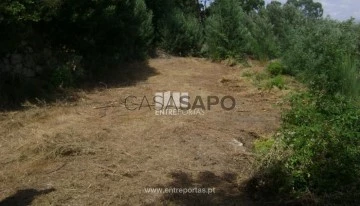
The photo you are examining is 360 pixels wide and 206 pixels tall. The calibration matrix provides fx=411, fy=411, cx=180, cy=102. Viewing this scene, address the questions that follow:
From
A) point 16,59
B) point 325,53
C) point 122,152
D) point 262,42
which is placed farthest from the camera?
point 262,42

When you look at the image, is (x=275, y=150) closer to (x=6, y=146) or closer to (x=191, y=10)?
(x=6, y=146)

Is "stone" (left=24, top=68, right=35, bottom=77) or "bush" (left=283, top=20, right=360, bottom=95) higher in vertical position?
"bush" (left=283, top=20, right=360, bottom=95)

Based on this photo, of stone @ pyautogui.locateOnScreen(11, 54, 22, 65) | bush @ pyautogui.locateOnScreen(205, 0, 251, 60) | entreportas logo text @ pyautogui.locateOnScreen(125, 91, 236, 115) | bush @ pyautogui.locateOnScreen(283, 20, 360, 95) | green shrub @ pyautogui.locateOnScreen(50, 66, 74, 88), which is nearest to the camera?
entreportas logo text @ pyautogui.locateOnScreen(125, 91, 236, 115)

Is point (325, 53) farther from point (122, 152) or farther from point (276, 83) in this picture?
point (122, 152)

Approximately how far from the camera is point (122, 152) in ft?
15.7

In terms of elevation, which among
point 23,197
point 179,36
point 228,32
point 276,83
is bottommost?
point 23,197

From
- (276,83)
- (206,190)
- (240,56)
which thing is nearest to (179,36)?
(240,56)

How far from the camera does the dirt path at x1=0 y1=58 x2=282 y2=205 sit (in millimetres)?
3855

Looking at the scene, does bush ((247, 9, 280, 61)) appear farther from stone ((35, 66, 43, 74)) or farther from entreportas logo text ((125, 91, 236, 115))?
stone ((35, 66, 43, 74))

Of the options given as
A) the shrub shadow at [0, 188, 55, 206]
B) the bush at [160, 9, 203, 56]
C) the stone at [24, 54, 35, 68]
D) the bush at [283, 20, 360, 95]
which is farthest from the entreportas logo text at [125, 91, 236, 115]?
the bush at [160, 9, 203, 56]

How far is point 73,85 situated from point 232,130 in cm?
379

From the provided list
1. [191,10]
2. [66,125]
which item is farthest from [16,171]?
[191,10]

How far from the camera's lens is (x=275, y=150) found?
4.10 m

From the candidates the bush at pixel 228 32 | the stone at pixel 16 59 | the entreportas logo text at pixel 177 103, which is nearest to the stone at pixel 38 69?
the stone at pixel 16 59
